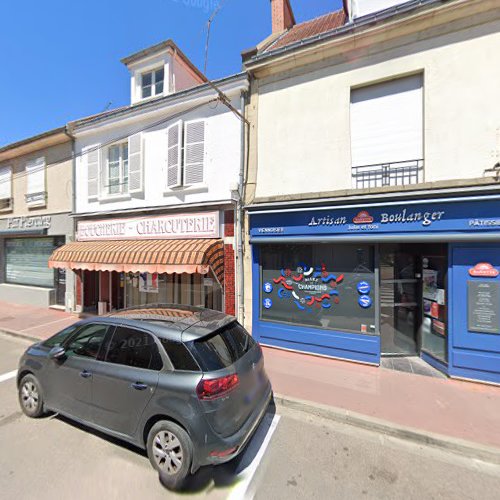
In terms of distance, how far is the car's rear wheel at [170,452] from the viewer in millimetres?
2535

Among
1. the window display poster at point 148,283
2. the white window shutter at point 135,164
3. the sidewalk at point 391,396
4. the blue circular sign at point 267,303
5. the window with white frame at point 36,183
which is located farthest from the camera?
the window with white frame at point 36,183

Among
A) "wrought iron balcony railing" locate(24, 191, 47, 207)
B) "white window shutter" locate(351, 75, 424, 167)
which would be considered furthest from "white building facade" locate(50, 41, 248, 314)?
"white window shutter" locate(351, 75, 424, 167)

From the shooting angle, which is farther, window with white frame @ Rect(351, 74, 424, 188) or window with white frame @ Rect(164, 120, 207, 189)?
window with white frame @ Rect(164, 120, 207, 189)

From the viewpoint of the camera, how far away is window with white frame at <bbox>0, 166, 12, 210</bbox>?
443 inches

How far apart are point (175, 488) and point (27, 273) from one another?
12338mm

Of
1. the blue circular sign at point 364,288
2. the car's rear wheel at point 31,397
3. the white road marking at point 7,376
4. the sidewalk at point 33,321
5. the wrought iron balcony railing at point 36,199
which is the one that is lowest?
the white road marking at point 7,376

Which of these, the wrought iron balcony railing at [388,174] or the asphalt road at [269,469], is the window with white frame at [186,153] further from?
the asphalt road at [269,469]

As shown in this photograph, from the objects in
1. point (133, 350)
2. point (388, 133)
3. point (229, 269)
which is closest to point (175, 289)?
point (229, 269)

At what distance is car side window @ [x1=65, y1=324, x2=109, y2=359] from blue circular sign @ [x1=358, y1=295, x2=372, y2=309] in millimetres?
4591

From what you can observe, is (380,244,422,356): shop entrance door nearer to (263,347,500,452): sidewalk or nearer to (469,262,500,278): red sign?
(263,347,500,452): sidewalk

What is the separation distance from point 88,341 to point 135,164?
20.1ft

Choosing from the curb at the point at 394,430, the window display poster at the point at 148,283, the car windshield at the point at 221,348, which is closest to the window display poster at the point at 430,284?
the curb at the point at 394,430

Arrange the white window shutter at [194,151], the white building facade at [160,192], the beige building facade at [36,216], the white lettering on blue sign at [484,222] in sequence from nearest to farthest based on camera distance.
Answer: the white lettering on blue sign at [484,222], the white building facade at [160,192], the white window shutter at [194,151], the beige building facade at [36,216]

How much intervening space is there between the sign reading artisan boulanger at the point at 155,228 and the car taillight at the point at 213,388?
15.0 feet
